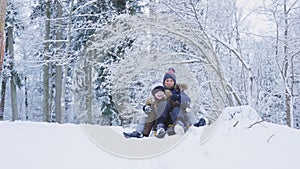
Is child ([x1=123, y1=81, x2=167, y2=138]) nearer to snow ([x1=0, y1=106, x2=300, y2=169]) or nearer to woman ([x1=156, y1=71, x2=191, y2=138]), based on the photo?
woman ([x1=156, y1=71, x2=191, y2=138])

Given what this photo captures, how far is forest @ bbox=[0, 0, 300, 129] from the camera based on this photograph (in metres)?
3.62

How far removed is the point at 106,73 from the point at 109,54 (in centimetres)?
36

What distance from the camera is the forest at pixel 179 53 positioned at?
142 inches

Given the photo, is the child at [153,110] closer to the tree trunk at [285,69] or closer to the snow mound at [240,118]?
the snow mound at [240,118]

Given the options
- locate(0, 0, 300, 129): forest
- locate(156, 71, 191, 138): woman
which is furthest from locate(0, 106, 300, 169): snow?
locate(0, 0, 300, 129): forest

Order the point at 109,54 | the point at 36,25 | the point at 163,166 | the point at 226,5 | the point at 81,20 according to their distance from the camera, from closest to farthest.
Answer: the point at 163,166
the point at 109,54
the point at 226,5
the point at 81,20
the point at 36,25

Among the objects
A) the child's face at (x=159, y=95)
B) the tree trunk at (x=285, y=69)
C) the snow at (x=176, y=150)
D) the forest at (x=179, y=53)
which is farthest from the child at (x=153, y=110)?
the tree trunk at (x=285, y=69)

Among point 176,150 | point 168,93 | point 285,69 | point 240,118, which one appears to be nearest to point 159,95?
point 168,93

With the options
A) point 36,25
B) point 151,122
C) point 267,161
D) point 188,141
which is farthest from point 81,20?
point 267,161

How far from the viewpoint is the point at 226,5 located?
5.35 m

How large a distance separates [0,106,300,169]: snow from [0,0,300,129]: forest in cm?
50

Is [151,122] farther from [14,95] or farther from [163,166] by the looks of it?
[14,95]

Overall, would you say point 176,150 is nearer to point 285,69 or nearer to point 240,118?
point 240,118

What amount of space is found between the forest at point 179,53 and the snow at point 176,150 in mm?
502
